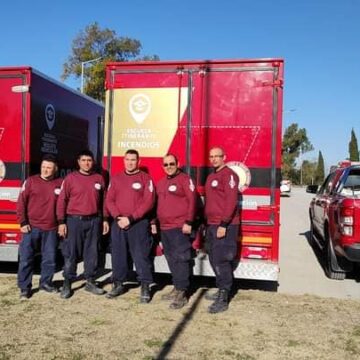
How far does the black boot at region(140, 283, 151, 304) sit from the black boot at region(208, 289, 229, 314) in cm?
82

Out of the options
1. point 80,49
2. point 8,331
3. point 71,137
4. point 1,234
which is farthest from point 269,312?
point 80,49

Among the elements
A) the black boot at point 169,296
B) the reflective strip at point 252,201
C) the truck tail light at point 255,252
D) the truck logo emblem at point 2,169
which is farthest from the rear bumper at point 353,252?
the truck logo emblem at point 2,169

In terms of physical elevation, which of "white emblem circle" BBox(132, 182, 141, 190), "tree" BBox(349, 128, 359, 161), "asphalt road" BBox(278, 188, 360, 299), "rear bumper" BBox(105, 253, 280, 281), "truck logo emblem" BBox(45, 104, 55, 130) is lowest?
"asphalt road" BBox(278, 188, 360, 299)

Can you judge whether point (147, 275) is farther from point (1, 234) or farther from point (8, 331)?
point (1, 234)

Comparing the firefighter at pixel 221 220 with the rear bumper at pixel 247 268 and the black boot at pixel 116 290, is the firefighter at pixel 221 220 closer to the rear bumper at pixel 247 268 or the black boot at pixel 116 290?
the rear bumper at pixel 247 268

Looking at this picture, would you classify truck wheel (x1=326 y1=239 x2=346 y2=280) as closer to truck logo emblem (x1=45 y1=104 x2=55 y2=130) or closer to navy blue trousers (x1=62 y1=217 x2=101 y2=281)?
navy blue trousers (x1=62 y1=217 x2=101 y2=281)

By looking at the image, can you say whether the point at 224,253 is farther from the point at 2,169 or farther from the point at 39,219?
the point at 2,169

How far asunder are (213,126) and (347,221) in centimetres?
240

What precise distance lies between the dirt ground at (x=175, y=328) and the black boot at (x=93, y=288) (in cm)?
11

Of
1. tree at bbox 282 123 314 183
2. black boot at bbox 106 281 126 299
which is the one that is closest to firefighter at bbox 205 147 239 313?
black boot at bbox 106 281 126 299

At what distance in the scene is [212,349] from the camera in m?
5.25

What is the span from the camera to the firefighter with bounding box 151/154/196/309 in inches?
267

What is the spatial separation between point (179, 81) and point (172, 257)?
230 centimetres

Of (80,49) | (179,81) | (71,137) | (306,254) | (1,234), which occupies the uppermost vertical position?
(80,49)
